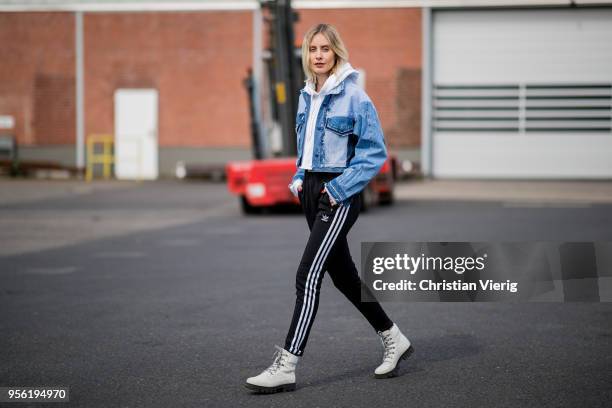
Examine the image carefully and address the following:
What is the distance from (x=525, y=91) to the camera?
2958cm

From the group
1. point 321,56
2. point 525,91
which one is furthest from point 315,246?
point 525,91

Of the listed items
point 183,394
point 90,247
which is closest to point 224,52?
point 90,247

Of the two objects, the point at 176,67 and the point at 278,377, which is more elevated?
the point at 176,67

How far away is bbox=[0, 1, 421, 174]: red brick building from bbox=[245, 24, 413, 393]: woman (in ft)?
82.0

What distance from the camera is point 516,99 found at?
2962cm

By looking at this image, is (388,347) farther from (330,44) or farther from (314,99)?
(330,44)

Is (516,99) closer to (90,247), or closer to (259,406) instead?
(90,247)

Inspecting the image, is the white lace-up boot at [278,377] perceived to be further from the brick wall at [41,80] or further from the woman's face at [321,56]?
the brick wall at [41,80]

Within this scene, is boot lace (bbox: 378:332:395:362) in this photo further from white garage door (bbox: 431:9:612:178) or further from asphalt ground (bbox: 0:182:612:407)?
white garage door (bbox: 431:9:612:178)

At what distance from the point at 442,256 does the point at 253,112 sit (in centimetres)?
1462

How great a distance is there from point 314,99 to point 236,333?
2.12 meters

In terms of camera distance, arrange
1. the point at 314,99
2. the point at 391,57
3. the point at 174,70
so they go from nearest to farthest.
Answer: the point at 314,99, the point at 391,57, the point at 174,70

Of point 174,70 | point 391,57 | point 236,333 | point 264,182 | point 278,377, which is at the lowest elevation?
point 236,333

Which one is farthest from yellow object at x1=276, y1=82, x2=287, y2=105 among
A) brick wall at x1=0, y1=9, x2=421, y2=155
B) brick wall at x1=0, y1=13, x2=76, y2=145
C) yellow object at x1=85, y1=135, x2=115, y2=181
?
brick wall at x1=0, y1=13, x2=76, y2=145
